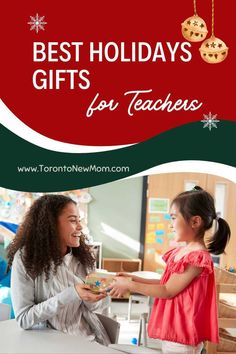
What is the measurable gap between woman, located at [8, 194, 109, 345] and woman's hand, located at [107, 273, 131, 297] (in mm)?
35

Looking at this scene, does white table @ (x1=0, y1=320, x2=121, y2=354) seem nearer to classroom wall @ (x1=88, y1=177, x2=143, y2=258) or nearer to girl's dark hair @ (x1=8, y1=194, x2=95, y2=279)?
girl's dark hair @ (x1=8, y1=194, x2=95, y2=279)

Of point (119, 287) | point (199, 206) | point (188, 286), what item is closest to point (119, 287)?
point (119, 287)

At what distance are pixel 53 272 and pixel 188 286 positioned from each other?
1.34ft

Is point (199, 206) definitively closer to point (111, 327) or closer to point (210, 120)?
point (210, 120)

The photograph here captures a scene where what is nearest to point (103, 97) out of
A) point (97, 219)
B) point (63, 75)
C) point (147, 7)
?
point (63, 75)

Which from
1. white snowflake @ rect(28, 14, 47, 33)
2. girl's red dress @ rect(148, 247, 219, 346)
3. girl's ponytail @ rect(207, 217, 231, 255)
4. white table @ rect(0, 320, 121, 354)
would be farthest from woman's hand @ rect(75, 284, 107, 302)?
white snowflake @ rect(28, 14, 47, 33)

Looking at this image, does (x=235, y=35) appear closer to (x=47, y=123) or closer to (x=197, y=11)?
(x=197, y=11)

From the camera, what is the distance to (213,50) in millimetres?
1558

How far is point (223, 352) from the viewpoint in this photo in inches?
99.6

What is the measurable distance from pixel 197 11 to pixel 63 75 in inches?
17.8

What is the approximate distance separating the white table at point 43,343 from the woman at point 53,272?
4 cm

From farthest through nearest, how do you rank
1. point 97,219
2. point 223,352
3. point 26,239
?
point 97,219 < point 223,352 < point 26,239

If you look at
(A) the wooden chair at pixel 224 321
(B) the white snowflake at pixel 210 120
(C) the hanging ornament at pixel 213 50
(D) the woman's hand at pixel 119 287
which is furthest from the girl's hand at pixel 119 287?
(A) the wooden chair at pixel 224 321

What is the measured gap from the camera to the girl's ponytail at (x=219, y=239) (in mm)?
1602
